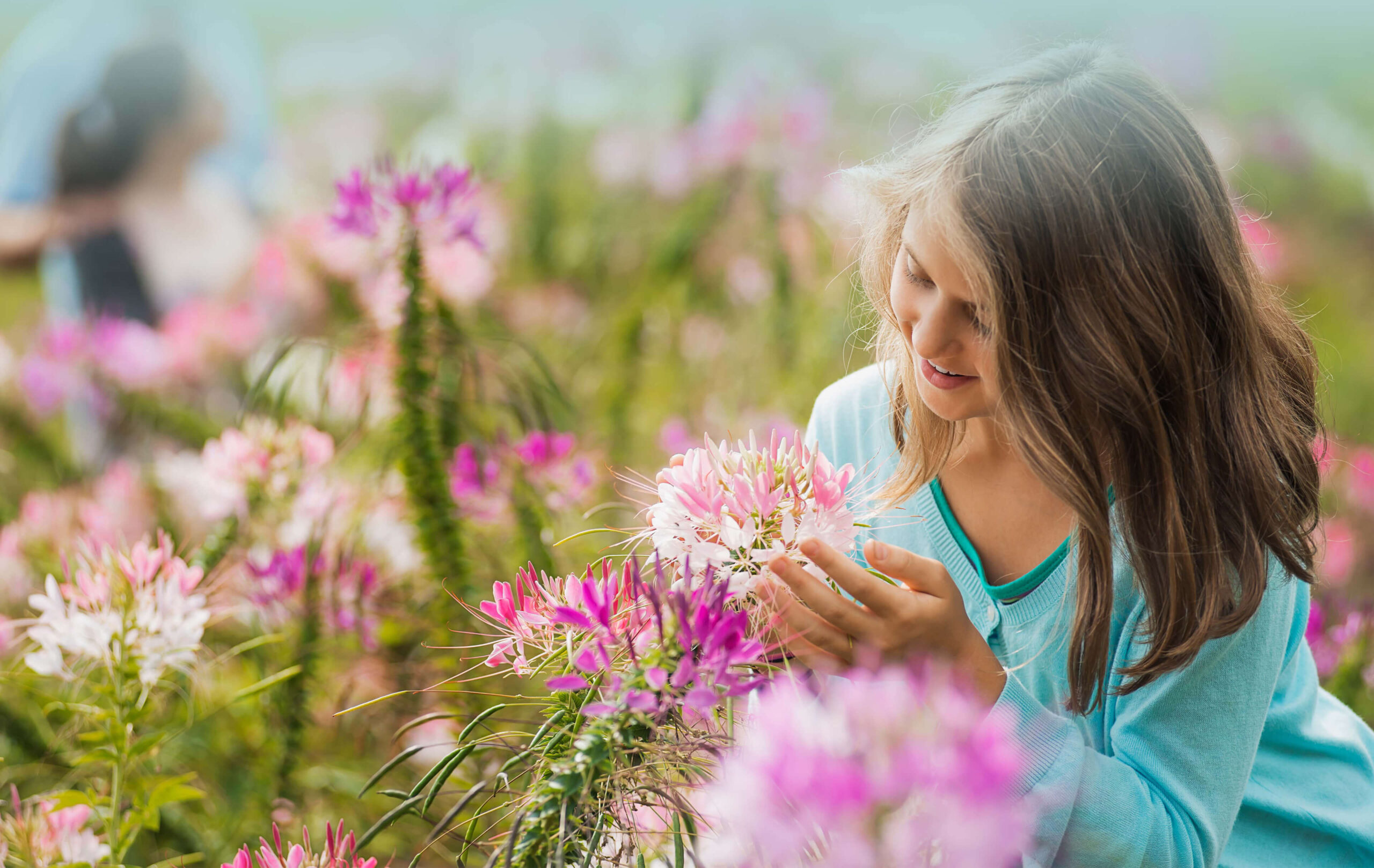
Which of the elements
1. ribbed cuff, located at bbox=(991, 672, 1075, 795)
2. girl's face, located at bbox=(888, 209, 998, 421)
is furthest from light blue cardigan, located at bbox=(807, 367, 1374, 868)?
girl's face, located at bbox=(888, 209, 998, 421)

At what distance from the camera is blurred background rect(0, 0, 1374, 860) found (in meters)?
1.30

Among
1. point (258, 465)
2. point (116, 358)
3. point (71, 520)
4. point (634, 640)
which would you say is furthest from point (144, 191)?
point (634, 640)

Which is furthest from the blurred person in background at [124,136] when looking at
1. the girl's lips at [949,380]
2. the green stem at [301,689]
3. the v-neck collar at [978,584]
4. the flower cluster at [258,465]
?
the girl's lips at [949,380]

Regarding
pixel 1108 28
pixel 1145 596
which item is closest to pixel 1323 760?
pixel 1145 596

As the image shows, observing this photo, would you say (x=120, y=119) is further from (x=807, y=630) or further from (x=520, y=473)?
(x=807, y=630)

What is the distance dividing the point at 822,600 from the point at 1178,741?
16.3 inches

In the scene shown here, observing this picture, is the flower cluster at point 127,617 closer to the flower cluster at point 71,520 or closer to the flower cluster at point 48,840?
the flower cluster at point 48,840

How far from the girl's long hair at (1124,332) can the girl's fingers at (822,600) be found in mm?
215

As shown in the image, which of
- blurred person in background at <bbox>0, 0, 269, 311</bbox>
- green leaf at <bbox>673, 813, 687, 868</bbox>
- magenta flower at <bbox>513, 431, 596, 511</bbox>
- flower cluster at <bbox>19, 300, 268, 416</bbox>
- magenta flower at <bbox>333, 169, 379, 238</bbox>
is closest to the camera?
green leaf at <bbox>673, 813, 687, 868</bbox>

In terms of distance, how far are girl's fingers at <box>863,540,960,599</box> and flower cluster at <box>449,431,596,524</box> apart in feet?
1.85

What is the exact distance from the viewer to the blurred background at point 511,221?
4.28 ft

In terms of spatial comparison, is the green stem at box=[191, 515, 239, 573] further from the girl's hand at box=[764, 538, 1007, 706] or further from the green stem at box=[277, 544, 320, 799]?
the girl's hand at box=[764, 538, 1007, 706]

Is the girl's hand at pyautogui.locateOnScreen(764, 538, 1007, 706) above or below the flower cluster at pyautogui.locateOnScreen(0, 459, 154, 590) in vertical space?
above

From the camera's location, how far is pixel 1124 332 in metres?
0.64
